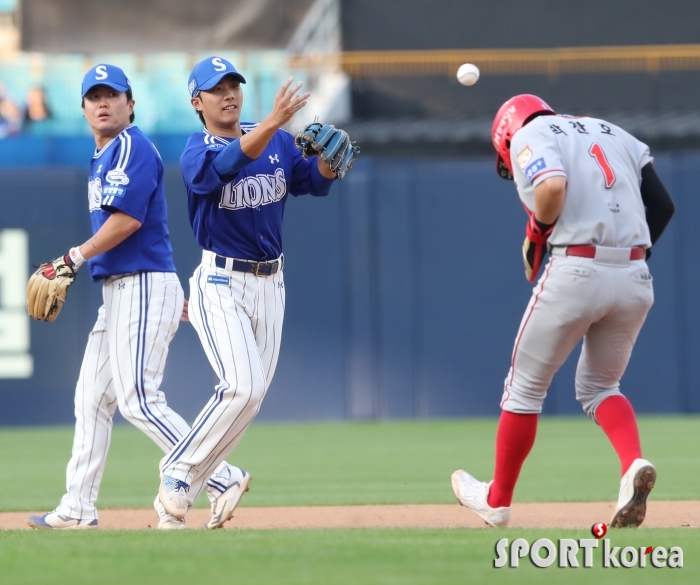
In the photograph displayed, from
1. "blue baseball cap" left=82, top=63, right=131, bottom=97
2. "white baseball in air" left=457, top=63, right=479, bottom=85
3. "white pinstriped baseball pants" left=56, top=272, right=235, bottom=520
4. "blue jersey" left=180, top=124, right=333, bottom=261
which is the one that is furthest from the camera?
"white baseball in air" left=457, top=63, right=479, bottom=85

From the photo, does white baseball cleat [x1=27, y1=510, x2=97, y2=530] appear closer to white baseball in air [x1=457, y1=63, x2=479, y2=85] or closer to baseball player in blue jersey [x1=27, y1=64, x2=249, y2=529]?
baseball player in blue jersey [x1=27, y1=64, x2=249, y2=529]

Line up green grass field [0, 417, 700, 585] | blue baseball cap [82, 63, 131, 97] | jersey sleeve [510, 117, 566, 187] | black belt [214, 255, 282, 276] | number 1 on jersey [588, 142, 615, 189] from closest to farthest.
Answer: green grass field [0, 417, 700, 585], jersey sleeve [510, 117, 566, 187], number 1 on jersey [588, 142, 615, 189], black belt [214, 255, 282, 276], blue baseball cap [82, 63, 131, 97]

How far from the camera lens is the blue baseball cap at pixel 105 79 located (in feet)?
15.6

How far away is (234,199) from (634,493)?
1821 mm

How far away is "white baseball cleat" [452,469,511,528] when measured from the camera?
14.7ft

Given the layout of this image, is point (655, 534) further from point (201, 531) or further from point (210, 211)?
point (210, 211)

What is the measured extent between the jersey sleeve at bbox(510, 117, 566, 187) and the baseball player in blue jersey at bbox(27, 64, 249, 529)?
1.46 m

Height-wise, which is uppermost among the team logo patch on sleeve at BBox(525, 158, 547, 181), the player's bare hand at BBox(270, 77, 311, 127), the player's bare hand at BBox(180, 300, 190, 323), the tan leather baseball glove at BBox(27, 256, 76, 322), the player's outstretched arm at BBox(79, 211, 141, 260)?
the player's bare hand at BBox(270, 77, 311, 127)

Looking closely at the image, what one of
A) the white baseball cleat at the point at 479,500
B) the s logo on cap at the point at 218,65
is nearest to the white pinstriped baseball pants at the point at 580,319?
the white baseball cleat at the point at 479,500

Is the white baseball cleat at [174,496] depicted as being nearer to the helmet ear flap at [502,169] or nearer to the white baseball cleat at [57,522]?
the white baseball cleat at [57,522]

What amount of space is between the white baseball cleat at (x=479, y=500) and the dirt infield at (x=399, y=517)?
0.14 meters

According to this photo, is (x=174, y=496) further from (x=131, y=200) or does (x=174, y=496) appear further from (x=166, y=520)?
(x=131, y=200)

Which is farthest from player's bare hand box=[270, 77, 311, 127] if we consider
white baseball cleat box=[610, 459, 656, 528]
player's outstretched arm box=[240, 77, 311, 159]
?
white baseball cleat box=[610, 459, 656, 528]

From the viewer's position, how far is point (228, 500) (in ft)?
15.1
